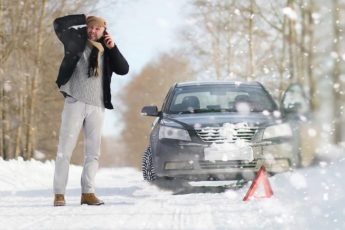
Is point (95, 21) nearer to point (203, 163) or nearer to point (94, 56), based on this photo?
point (94, 56)

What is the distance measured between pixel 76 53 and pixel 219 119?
7.06 feet

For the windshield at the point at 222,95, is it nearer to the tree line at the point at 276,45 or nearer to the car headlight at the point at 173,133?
the car headlight at the point at 173,133

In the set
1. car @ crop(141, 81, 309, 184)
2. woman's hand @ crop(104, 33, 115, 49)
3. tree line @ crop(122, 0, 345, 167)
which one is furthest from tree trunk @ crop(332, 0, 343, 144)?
woman's hand @ crop(104, 33, 115, 49)

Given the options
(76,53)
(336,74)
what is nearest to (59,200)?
(76,53)

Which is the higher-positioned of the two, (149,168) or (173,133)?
(173,133)

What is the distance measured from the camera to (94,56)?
657cm

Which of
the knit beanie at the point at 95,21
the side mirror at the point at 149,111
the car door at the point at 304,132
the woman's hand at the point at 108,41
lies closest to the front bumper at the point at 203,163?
the side mirror at the point at 149,111

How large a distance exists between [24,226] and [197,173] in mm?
2973

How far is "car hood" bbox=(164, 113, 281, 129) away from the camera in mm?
7723

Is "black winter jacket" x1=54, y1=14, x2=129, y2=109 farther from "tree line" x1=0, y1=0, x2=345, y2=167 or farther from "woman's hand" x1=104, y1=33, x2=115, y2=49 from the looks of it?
"tree line" x1=0, y1=0, x2=345, y2=167

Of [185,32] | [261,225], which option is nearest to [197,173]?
[261,225]

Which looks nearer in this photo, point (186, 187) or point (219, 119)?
point (219, 119)

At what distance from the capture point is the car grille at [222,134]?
7.61 m

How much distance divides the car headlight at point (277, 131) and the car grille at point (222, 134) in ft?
0.82
